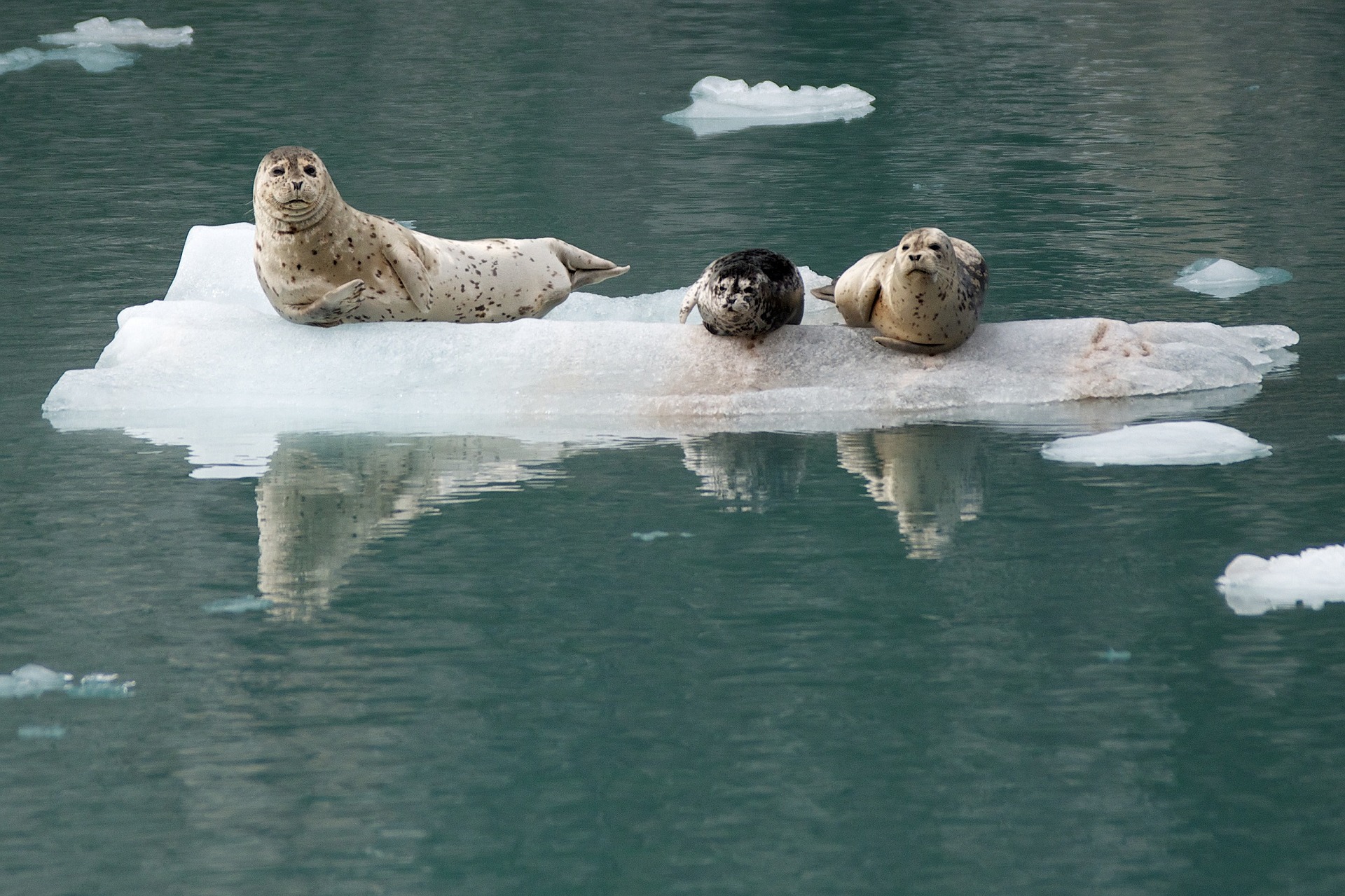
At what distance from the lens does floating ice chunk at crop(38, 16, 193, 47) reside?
651 inches

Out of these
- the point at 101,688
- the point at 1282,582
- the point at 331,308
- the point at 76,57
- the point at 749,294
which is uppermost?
the point at 749,294

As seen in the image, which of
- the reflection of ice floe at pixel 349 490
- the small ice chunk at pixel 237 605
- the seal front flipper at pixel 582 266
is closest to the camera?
the small ice chunk at pixel 237 605

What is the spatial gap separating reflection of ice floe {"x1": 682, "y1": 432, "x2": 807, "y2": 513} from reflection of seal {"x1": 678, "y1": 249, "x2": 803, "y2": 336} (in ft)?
1.76

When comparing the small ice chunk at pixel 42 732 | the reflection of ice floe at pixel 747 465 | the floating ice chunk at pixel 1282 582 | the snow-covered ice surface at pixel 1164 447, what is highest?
the floating ice chunk at pixel 1282 582

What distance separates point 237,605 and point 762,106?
9246mm

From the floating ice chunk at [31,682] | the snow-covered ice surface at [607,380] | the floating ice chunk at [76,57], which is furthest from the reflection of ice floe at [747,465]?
the floating ice chunk at [76,57]

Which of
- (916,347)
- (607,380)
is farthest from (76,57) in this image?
(916,347)

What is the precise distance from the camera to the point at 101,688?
408 centimetres

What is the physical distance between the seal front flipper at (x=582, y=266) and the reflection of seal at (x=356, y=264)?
25cm

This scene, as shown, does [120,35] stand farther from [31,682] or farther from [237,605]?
[31,682]

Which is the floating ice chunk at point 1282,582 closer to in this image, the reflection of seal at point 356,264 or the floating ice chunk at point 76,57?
the reflection of seal at point 356,264

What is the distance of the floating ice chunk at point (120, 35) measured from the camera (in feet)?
54.2

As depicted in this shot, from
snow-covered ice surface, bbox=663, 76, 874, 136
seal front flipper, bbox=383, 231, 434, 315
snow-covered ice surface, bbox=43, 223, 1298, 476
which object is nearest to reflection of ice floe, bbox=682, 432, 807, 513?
snow-covered ice surface, bbox=43, 223, 1298, 476

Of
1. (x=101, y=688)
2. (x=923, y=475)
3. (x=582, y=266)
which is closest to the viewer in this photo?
(x=101, y=688)
